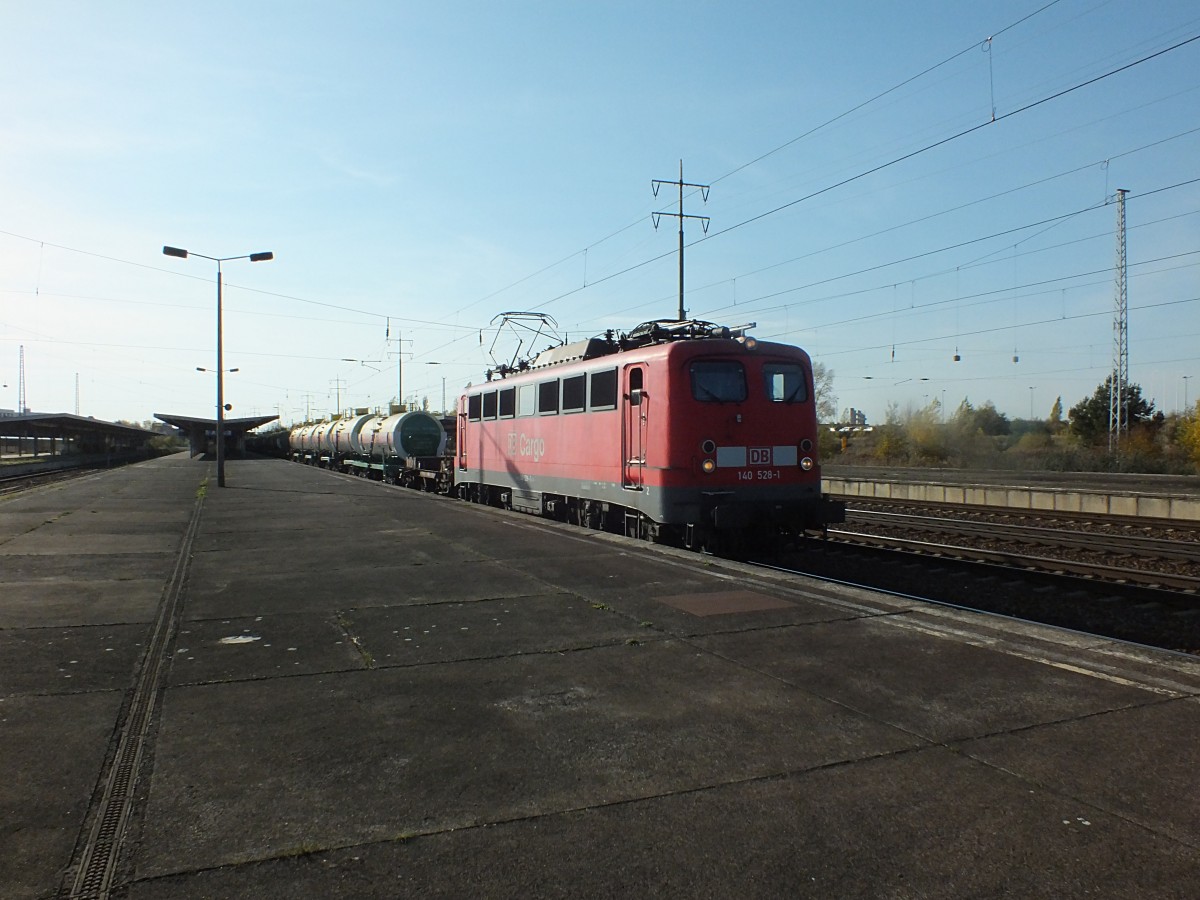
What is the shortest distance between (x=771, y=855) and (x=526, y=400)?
1402cm

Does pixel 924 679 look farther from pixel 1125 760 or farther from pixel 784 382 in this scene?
pixel 784 382

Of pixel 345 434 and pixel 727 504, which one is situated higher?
pixel 345 434

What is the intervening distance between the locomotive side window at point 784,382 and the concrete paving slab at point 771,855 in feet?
28.5

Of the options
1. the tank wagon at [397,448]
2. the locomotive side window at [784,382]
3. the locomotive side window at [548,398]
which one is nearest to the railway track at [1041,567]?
the locomotive side window at [784,382]

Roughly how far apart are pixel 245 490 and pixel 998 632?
79.2 ft

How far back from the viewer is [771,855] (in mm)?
3178

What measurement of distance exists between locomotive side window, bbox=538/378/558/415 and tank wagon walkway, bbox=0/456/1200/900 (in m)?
7.25

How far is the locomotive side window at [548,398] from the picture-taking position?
49.8 ft

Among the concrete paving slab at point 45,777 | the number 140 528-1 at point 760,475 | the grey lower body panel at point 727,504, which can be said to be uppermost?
the number 140 528-1 at point 760,475

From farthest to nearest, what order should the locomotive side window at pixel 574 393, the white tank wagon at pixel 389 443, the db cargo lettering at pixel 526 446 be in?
the white tank wagon at pixel 389 443 < the db cargo lettering at pixel 526 446 < the locomotive side window at pixel 574 393

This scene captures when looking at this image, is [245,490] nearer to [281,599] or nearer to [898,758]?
[281,599]

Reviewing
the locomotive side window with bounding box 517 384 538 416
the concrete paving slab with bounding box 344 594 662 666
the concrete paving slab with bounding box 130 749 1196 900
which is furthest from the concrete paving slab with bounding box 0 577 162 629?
A: the locomotive side window with bounding box 517 384 538 416

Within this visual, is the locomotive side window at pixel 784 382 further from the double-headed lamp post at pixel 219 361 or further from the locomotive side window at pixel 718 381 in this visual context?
the double-headed lamp post at pixel 219 361

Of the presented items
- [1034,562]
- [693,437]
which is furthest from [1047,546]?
[693,437]
